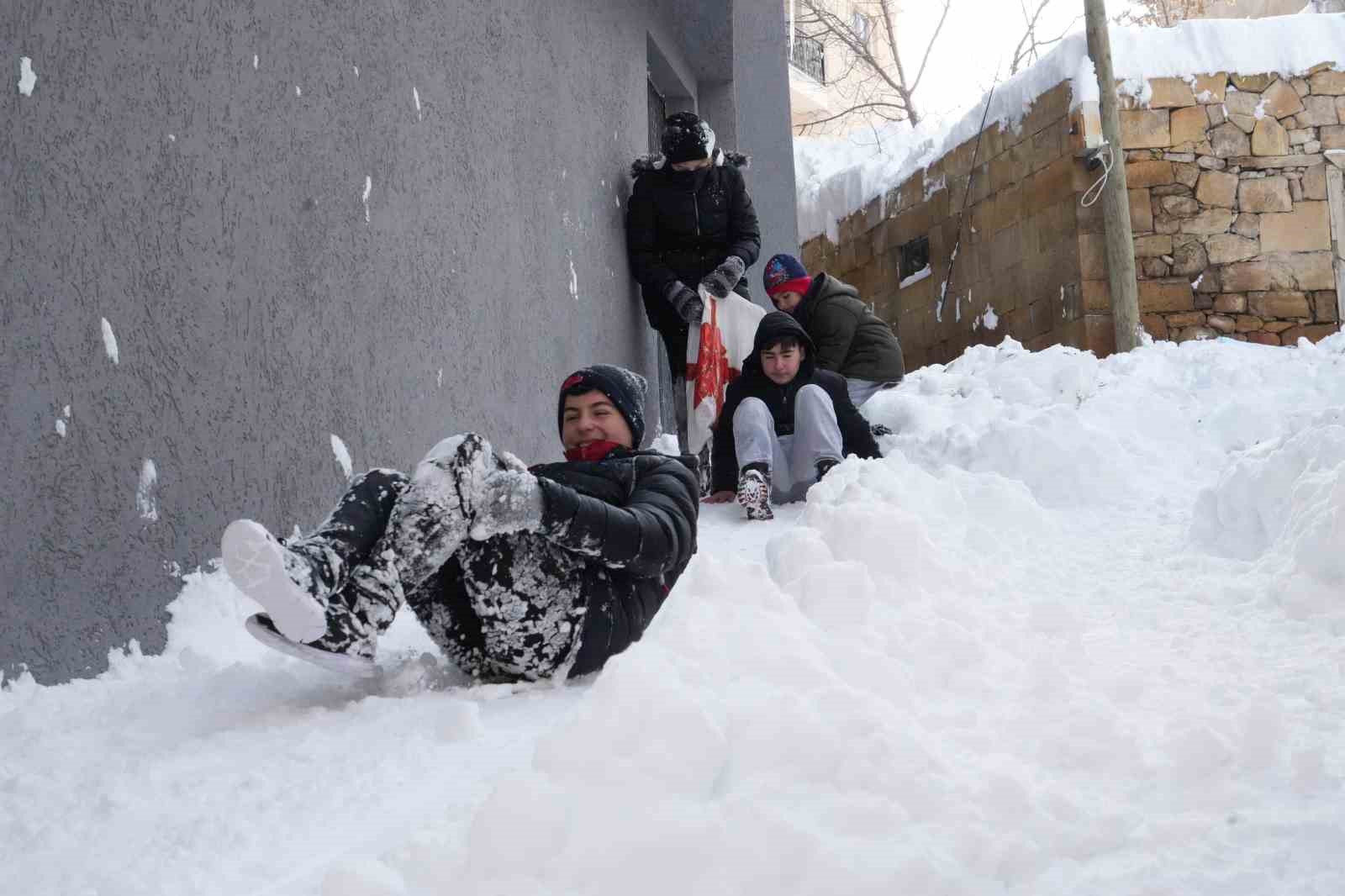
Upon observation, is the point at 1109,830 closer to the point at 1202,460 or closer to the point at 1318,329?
the point at 1202,460

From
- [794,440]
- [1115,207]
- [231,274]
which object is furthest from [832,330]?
[1115,207]

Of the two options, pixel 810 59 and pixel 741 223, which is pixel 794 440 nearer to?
pixel 741 223

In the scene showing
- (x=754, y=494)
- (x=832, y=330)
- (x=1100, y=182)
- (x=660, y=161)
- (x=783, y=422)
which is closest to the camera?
(x=754, y=494)

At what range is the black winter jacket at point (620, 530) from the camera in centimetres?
237

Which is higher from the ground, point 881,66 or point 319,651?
point 881,66

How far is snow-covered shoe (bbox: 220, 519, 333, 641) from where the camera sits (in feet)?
6.57

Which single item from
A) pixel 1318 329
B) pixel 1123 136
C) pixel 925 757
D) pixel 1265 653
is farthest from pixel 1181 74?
pixel 925 757

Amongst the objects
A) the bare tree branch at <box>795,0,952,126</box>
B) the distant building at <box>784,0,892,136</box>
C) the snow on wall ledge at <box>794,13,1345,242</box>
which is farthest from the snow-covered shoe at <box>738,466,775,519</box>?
the distant building at <box>784,0,892,136</box>

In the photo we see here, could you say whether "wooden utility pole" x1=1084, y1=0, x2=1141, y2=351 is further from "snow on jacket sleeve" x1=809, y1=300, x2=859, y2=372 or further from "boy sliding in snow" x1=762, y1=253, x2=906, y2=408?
"snow on jacket sleeve" x1=809, y1=300, x2=859, y2=372

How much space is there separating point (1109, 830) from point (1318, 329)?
10.4 m

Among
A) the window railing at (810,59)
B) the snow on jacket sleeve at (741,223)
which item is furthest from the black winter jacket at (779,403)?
the window railing at (810,59)

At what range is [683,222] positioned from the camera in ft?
21.5

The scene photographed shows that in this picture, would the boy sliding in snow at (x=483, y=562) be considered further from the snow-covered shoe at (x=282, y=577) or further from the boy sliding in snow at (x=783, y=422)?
the boy sliding in snow at (x=783, y=422)

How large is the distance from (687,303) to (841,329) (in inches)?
30.8
